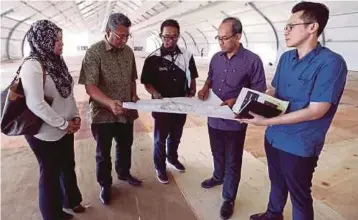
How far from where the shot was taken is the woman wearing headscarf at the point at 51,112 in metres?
1.63

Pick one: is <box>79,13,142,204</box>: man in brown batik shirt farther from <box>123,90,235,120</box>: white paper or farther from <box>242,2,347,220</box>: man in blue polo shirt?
<box>242,2,347,220</box>: man in blue polo shirt

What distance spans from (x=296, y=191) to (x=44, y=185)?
1.63 m

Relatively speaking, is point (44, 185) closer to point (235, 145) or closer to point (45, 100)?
point (45, 100)

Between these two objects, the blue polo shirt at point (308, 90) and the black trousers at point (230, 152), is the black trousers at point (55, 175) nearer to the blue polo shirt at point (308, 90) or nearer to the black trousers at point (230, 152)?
the black trousers at point (230, 152)

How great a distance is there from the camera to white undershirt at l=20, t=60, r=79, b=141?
1.60 m

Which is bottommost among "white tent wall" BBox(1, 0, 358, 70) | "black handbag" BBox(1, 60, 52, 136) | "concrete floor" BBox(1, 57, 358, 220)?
"concrete floor" BBox(1, 57, 358, 220)

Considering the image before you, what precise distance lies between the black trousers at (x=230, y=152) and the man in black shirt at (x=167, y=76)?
49 centimetres

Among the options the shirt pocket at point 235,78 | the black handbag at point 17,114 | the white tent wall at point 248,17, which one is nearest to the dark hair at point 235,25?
the shirt pocket at point 235,78

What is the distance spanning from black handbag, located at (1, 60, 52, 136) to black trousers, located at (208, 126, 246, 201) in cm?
127

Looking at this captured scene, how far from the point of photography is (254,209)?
2.19 metres

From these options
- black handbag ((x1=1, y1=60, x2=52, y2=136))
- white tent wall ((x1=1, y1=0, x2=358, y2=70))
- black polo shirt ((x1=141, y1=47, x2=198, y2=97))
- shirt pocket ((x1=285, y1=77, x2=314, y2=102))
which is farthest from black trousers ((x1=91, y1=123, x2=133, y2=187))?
white tent wall ((x1=1, y1=0, x2=358, y2=70))

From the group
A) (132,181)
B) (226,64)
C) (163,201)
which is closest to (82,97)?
(132,181)

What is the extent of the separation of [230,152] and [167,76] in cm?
86

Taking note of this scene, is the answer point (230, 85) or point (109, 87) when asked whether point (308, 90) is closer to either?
point (230, 85)
